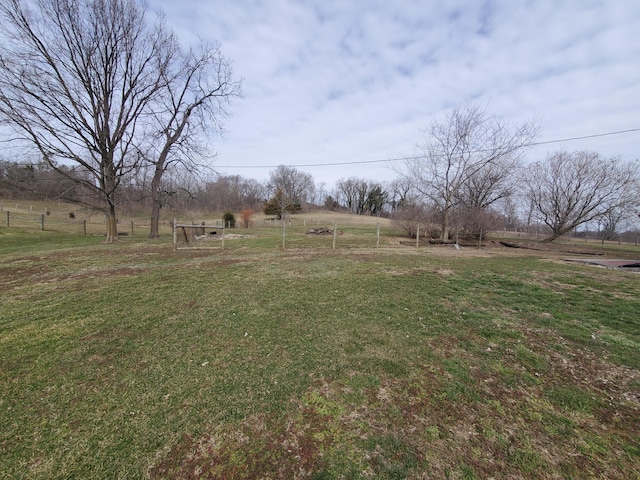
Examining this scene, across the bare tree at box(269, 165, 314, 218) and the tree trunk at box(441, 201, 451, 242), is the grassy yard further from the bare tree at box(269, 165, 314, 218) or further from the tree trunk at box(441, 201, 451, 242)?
the bare tree at box(269, 165, 314, 218)

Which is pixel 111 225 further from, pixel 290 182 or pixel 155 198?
pixel 290 182

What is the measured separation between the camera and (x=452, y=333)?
3.55 m

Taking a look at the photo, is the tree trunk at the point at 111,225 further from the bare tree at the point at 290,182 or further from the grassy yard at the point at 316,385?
the bare tree at the point at 290,182

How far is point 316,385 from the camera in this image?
245 centimetres

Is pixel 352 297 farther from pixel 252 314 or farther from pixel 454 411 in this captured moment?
pixel 454 411

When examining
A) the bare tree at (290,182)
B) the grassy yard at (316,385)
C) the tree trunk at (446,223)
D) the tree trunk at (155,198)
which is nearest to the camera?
the grassy yard at (316,385)

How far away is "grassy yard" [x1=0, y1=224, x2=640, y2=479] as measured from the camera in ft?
5.61

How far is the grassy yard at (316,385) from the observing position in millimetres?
1709

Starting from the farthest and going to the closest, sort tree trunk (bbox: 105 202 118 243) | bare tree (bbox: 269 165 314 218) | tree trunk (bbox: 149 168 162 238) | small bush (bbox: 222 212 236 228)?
bare tree (bbox: 269 165 314 218) → small bush (bbox: 222 212 236 228) → tree trunk (bbox: 149 168 162 238) → tree trunk (bbox: 105 202 118 243)

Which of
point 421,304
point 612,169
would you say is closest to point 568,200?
point 612,169

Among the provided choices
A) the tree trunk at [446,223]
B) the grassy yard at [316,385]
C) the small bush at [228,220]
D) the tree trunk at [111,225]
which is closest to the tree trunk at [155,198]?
the tree trunk at [111,225]

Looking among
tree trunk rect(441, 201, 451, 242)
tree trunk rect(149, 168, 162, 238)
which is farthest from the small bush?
tree trunk rect(441, 201, 451, 242)

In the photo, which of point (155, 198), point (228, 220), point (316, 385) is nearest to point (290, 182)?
point (228, 220)

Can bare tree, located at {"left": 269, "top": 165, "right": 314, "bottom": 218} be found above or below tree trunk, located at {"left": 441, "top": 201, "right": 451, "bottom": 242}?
above
